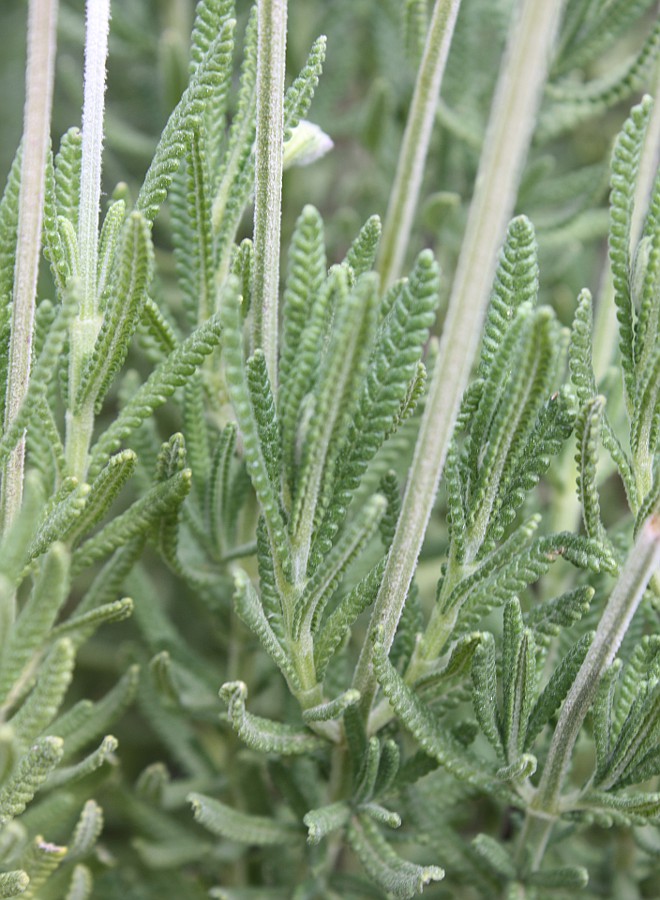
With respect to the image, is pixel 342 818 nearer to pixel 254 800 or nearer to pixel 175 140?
pixel 254 800

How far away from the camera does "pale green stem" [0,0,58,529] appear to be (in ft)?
1.76

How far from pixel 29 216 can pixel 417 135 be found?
0.36 m

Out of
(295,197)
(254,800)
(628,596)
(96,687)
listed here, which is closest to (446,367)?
(628,596)

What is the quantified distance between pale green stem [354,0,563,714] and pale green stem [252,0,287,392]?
0.17 meters

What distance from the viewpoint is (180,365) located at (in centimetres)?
65

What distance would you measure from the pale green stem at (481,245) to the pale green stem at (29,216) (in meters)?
0.24

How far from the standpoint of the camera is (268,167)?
629 mm

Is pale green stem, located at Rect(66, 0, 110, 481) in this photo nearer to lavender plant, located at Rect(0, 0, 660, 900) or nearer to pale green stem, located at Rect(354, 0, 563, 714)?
lavender plant, located at Rect(0, 0, 660, 900)

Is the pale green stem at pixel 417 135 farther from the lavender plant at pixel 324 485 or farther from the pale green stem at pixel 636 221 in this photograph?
the pale green stem at pixel 636 221

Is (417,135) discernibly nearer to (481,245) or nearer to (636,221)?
(636,221)

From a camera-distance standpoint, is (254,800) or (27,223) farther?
(254,800)

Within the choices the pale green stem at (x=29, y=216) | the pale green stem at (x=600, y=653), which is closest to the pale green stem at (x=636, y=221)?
the pale green stem at (x=600, y=653)

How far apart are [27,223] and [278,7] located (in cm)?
20

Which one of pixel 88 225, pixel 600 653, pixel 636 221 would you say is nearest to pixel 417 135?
pixel 636 221
